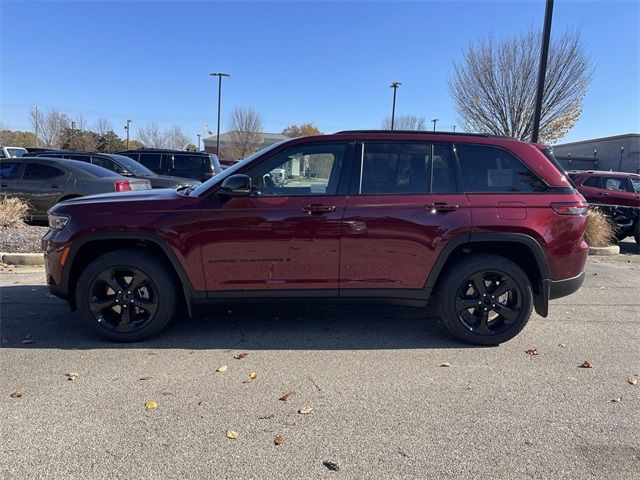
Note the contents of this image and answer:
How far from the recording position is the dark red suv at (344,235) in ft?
13.7

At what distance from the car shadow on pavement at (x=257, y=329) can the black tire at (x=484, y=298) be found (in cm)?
21

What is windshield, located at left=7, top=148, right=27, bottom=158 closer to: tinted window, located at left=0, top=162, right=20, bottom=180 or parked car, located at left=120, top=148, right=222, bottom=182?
parked car, located at left=120, top=148, right=222, bottom=182

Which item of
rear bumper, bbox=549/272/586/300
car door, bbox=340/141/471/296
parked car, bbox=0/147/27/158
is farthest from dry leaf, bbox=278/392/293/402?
parked car, bbox=0/147/27/158

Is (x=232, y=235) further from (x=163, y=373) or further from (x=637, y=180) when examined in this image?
(x=637, y=180)

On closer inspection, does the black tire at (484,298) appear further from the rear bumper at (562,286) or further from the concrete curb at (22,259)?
the concrete curb at (22,259)

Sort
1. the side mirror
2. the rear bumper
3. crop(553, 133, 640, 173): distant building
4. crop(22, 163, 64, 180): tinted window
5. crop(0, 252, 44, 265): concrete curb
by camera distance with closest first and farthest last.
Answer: the side mirror, the rear bumper, crop(0, 252, 44, 265): concrete curb, crop(22, 163, 64, 180): tinted window, crop(553, 133, 640, 173): distant building

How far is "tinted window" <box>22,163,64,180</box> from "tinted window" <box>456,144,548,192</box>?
841 centimetres

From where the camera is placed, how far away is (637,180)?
12.6 m

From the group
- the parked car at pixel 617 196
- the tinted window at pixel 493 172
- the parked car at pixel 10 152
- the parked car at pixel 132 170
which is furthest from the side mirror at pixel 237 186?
the parked car at pixel 10 152

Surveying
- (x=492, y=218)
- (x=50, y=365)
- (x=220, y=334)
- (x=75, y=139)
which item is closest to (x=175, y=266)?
(x=220, y=334)

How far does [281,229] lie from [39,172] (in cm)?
787

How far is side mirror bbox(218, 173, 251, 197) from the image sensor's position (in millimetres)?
4066

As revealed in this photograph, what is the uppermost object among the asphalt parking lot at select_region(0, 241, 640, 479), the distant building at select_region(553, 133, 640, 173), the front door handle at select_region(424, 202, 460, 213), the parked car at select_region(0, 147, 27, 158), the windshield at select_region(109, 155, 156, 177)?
the distant building at select_region(553, 133, 640, 173)

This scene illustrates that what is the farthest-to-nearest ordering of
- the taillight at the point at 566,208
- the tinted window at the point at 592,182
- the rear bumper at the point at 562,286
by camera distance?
1. the tinted window at the point at 592,182
2. the rear bumper at the point at 562,286
3. the taillight at the point at 566,208
